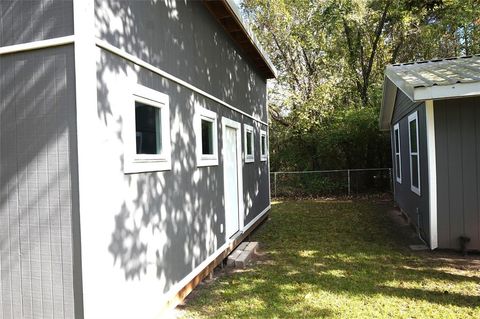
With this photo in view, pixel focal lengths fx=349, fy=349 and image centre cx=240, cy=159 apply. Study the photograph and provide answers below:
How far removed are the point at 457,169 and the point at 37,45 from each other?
19.5 ft

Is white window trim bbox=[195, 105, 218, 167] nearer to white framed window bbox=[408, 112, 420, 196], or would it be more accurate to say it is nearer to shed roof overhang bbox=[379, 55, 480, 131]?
shed roof overhang bbox=[379, 55, 480, 131]

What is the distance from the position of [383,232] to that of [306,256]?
8.32 feet

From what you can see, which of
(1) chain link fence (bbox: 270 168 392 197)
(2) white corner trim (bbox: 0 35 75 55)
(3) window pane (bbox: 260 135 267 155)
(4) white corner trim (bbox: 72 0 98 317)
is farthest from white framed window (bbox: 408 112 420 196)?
(2) white corner trim (bbox: 0 35 75 55)

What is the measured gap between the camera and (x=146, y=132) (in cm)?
343

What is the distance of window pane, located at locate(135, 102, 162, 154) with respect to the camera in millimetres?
3303

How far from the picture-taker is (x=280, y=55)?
635 inches

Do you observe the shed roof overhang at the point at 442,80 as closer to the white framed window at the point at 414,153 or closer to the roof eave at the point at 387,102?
the white framed window at the point at 414,153

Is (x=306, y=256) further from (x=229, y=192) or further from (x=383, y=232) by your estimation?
(x=383, y=232)

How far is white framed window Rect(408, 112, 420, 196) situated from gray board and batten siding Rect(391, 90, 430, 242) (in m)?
0.14

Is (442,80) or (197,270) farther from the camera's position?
(442,80)

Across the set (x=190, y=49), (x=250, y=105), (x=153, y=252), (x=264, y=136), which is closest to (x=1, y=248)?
(x=153, y=252)

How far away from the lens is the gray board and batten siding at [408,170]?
606 cm

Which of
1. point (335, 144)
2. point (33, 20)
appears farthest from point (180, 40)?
point (335, 144)

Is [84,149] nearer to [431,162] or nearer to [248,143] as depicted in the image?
[431,162]
